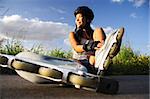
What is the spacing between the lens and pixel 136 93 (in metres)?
4.51

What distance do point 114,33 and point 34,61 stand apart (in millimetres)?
729

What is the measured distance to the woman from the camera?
4012mm

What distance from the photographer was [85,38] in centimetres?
419

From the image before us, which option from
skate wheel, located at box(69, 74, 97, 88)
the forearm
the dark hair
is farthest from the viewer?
the forearm

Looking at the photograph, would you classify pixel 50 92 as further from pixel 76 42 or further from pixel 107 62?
pixel 107 62

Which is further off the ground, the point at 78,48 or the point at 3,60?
the point at 78,48

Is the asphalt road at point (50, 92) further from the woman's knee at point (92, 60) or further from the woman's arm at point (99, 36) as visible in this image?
the woman's arm at point (99, 36)

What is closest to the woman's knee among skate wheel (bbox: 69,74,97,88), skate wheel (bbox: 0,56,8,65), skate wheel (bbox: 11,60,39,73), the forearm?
the forearm

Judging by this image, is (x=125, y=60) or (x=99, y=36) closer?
(x=99, y=36)

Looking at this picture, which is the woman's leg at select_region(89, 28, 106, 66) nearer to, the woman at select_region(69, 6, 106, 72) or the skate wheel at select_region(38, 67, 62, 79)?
the woman at select_region(69, 6, 106, 72)

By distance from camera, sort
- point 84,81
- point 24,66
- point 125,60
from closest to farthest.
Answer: point 84,81 → point 24,66 → point 125,60

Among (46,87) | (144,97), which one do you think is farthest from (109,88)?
(46,87)

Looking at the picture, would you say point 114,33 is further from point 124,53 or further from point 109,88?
point 124,53

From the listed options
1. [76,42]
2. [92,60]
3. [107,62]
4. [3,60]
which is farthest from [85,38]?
[3,60]
